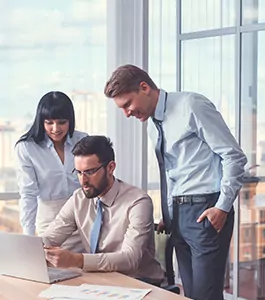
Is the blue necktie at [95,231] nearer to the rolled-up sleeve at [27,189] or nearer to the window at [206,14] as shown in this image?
the rolled-up sleeve at [27,189]

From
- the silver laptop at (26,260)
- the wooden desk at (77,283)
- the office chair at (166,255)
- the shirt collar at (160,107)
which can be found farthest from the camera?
the office chair at (166,255)

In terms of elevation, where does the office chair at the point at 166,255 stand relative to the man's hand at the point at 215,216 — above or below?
below

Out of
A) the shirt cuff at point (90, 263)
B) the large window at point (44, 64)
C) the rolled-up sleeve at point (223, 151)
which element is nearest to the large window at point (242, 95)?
the large window at point (44, 64)

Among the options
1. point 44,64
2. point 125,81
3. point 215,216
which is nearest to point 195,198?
point 215,216

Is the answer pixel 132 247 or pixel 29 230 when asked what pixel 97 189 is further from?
pixel 29 230

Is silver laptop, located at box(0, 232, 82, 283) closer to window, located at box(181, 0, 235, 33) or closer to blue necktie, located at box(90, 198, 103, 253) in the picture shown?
blue necktie, located at box(90, 198, 103, 253)

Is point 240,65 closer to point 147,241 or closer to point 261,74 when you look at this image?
point 261,74

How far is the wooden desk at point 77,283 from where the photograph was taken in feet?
7.63

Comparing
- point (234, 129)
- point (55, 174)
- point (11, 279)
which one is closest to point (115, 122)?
point (234, 129)

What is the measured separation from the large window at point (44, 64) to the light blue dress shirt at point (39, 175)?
4.54 ft

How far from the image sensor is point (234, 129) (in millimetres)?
4680

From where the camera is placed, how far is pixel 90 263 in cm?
267

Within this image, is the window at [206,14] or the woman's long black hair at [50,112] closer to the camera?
the woman's long black hair at [50,112]

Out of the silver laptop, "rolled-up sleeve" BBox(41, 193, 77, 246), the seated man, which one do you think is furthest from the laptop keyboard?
"rolled-up sleeve" BBox(41, 193, 77, 246)
